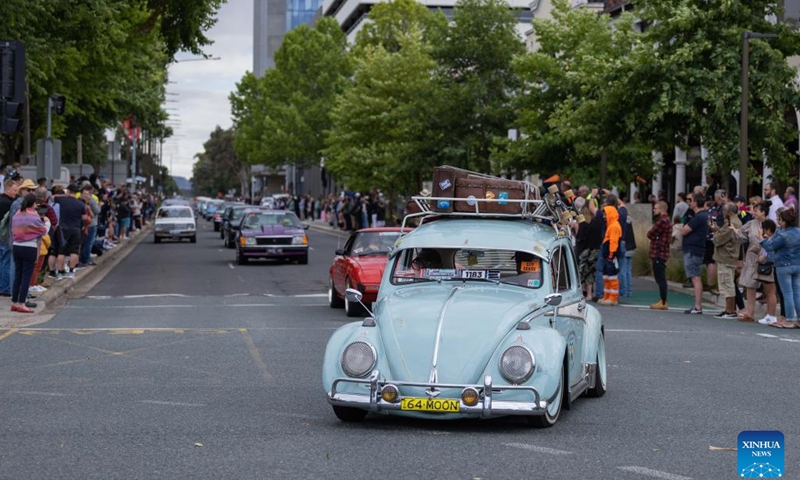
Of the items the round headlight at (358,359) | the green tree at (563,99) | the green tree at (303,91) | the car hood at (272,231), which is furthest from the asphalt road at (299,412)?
the green tree at (303,91)

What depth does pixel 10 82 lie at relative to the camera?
19.6 meters

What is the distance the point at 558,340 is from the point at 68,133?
134 ft

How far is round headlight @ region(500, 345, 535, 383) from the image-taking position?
9.31 meters

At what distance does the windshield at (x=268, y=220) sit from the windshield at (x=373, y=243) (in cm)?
1462

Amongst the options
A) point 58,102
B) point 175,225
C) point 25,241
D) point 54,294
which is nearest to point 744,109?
point 54,294

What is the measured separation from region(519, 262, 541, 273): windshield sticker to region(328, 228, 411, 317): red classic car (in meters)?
8.50

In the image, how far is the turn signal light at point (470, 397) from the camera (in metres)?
9.20

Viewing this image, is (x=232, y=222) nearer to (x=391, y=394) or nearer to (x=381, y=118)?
(x=381, y=118)

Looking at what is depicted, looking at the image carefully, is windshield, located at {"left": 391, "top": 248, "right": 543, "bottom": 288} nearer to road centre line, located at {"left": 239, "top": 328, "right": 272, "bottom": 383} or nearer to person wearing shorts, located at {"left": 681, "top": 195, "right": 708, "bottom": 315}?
road centre line, located at {"left": 239, "top": 328, "right": 272, "bottom": 383}

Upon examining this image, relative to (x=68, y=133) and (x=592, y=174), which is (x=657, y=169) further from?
(x=68, y=133)

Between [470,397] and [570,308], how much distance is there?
203 cm

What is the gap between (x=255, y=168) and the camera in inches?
6713

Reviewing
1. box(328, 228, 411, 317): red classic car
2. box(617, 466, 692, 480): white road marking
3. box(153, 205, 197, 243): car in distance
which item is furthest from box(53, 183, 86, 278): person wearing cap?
box(153, 205, 197, 243): car in distance

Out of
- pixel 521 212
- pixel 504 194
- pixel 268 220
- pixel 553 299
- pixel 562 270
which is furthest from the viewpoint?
pixel 268 220
